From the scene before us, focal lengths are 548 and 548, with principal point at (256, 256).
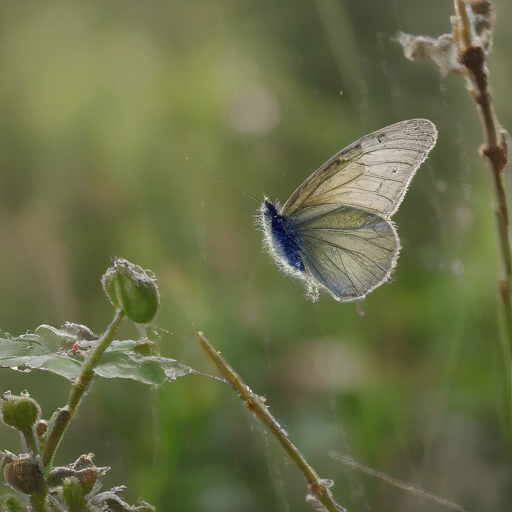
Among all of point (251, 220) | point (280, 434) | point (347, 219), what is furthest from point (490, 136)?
point (251, 220)

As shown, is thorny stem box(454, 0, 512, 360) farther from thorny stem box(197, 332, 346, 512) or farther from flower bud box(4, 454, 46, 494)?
flower bud box(4, 454, 46, 494)

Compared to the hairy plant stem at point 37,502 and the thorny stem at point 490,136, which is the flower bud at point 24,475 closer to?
the hairy plant stem at point 37,502

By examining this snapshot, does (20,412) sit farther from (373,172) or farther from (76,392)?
(373,172)

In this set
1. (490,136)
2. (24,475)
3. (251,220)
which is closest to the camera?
(24,475)

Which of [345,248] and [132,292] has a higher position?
[345,248]

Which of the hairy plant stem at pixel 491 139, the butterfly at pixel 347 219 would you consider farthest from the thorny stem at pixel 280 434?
the butterfly at pixel 347 219

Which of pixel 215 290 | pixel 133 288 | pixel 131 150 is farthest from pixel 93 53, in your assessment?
pixel 133 288

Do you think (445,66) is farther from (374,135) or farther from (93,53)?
(93,53)

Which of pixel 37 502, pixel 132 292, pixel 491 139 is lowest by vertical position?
pixel 37 502

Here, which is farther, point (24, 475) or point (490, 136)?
point (490, 136)
